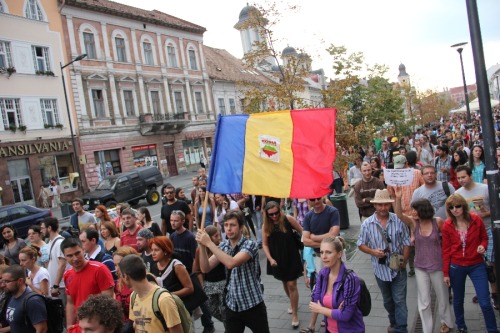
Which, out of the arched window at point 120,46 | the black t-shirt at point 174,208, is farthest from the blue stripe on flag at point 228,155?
the arched window at point 120,46

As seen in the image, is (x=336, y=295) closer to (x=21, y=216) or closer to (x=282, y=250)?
(x=282, y=250)

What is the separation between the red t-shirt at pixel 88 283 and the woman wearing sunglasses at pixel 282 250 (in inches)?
83.7

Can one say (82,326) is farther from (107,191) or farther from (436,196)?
(107,191)

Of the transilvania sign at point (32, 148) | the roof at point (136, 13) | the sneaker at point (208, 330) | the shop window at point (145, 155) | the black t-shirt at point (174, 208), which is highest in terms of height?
the roof at point (136, 13)

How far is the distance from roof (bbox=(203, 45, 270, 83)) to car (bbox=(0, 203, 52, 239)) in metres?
Answer: 26.4

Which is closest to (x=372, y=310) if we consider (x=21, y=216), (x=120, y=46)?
(x=21, y=216)

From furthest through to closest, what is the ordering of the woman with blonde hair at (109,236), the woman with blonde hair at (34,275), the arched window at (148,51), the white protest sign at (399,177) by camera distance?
the arched window at (148,51) → the woman with blonde hair at (109,236) → the woman with blonde hair at (34,275) → the white protest sign at (399,177)

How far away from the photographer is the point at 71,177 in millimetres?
27562

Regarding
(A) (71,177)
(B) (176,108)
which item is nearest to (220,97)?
(B) (176,108)

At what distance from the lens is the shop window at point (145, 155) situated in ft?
108

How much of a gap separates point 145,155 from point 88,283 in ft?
99.4

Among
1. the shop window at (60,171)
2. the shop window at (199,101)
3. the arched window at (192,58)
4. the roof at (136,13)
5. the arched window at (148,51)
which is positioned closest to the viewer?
the shop window at (60,171)

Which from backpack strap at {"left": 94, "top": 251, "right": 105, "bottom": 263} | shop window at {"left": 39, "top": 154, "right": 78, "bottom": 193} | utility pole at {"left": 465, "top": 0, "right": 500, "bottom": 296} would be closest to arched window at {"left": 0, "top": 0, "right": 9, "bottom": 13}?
shop window at {"left": 39, "top": 154, "right": 78, "bottom": 193}

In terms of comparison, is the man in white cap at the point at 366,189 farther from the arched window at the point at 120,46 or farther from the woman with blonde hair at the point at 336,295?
the arched window at the point at 120,46
